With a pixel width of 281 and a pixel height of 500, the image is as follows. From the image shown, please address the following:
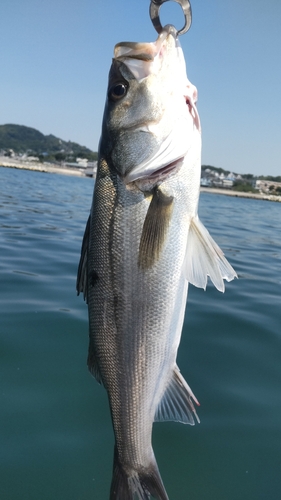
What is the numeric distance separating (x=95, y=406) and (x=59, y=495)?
0.97 m

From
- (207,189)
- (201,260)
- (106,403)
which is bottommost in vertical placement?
(106,403)

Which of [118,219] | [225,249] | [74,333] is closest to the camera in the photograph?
[118,219]

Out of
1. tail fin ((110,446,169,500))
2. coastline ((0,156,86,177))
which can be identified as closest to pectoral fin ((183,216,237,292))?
tail fin ((110,446,169,500))

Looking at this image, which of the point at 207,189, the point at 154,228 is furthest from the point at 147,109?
the point at 207,189

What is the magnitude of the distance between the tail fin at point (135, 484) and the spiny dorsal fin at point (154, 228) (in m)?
1.15

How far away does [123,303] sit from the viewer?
94.2 inches

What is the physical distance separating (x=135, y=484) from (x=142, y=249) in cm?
131

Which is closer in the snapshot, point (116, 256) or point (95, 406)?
point (116, 256)

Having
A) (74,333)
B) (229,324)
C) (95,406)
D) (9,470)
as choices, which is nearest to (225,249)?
(229,324)

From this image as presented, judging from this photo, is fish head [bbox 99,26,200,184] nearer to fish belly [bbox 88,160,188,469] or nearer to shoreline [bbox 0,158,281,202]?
fish belly [bbox 88,160,188,469]

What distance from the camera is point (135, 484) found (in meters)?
2.45

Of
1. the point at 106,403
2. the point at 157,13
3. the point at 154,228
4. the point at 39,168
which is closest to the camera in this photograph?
the point at 154,228

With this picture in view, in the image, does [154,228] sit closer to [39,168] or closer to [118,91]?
[118,91]

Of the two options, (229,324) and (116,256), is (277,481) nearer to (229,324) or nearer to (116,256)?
(116,256)
